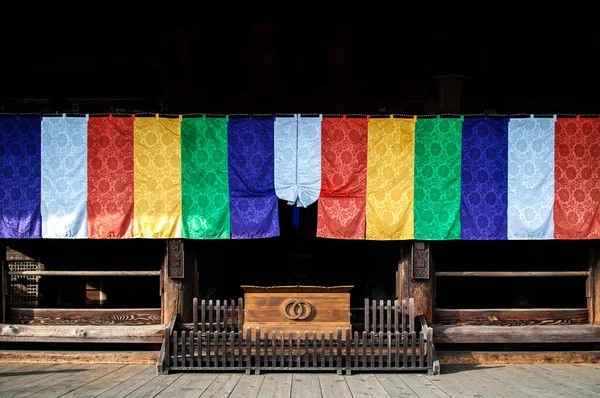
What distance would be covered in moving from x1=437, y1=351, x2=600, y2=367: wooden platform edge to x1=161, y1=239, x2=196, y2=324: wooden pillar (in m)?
3.99

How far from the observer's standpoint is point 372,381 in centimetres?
809

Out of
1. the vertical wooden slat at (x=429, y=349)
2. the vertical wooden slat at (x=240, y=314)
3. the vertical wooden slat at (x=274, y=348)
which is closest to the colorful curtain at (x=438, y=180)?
the vertical wooden slat at (x=429, y=349)

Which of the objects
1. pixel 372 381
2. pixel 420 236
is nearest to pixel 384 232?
pixel 420 236

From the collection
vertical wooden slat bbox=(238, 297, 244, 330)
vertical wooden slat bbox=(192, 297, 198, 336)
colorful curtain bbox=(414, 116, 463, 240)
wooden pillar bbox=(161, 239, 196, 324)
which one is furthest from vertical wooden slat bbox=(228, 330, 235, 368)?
colorful curtain bbox=(414, 116, 463, 240)

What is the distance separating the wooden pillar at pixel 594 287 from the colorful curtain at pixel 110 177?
723 centimetres

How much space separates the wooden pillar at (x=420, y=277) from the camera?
31.0 ft

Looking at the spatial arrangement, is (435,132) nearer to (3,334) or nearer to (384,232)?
(384,232)

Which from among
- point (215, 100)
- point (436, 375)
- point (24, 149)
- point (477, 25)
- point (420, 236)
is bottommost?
point (436, 375)

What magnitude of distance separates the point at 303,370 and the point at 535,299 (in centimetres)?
781

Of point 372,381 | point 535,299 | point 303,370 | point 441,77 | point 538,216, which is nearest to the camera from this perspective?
point 372,381

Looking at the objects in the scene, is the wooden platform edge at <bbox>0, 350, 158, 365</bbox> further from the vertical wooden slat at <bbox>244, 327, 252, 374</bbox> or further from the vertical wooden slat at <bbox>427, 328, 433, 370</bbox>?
the vertical wooden slat at <bbox>427, 328, 433, 370</bbox>

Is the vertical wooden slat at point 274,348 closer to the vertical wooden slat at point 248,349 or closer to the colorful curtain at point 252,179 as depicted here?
the vertical wooden slat at point 248,349

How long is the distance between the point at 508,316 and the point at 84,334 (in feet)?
22.0

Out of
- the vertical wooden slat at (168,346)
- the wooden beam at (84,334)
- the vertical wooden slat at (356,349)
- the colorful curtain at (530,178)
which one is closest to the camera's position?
the vertical wooden slat at (356,349)
